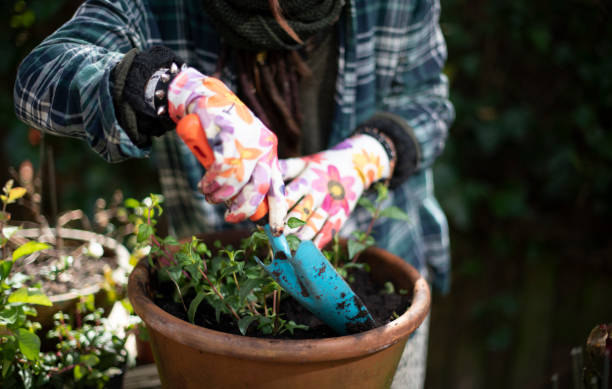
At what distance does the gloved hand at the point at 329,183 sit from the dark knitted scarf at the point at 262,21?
0.22 metres

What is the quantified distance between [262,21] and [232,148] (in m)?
0.37

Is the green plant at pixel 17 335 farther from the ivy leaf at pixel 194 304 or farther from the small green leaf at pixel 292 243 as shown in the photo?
the small green leaf at pixel 292 243

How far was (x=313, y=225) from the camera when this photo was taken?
0.78 metres

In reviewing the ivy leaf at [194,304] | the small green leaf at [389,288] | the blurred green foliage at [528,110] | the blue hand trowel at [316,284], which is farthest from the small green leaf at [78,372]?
the blurred green foliage at [528,110]

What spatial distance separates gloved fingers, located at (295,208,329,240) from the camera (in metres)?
0.77

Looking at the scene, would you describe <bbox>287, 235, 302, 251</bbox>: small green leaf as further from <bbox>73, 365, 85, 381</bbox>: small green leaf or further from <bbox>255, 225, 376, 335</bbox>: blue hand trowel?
<bbox>73, 365, 85, 381</bbox>: small green leaf

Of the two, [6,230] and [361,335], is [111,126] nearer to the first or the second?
[6,230]

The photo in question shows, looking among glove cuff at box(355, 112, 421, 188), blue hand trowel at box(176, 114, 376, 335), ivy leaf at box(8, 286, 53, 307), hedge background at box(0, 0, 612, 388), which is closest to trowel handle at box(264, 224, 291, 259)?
blue hand trowel at box(176, 114, 376, 335)

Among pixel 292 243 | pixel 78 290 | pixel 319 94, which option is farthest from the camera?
pixel 319 94

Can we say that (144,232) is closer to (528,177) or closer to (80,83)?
(80,83)

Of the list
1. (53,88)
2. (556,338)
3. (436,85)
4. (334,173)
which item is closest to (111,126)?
(53,88)

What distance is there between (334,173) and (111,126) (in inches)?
14.5

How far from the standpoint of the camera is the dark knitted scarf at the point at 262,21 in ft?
2.79

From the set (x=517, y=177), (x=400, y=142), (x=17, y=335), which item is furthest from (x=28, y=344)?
(x=517, y=177)
